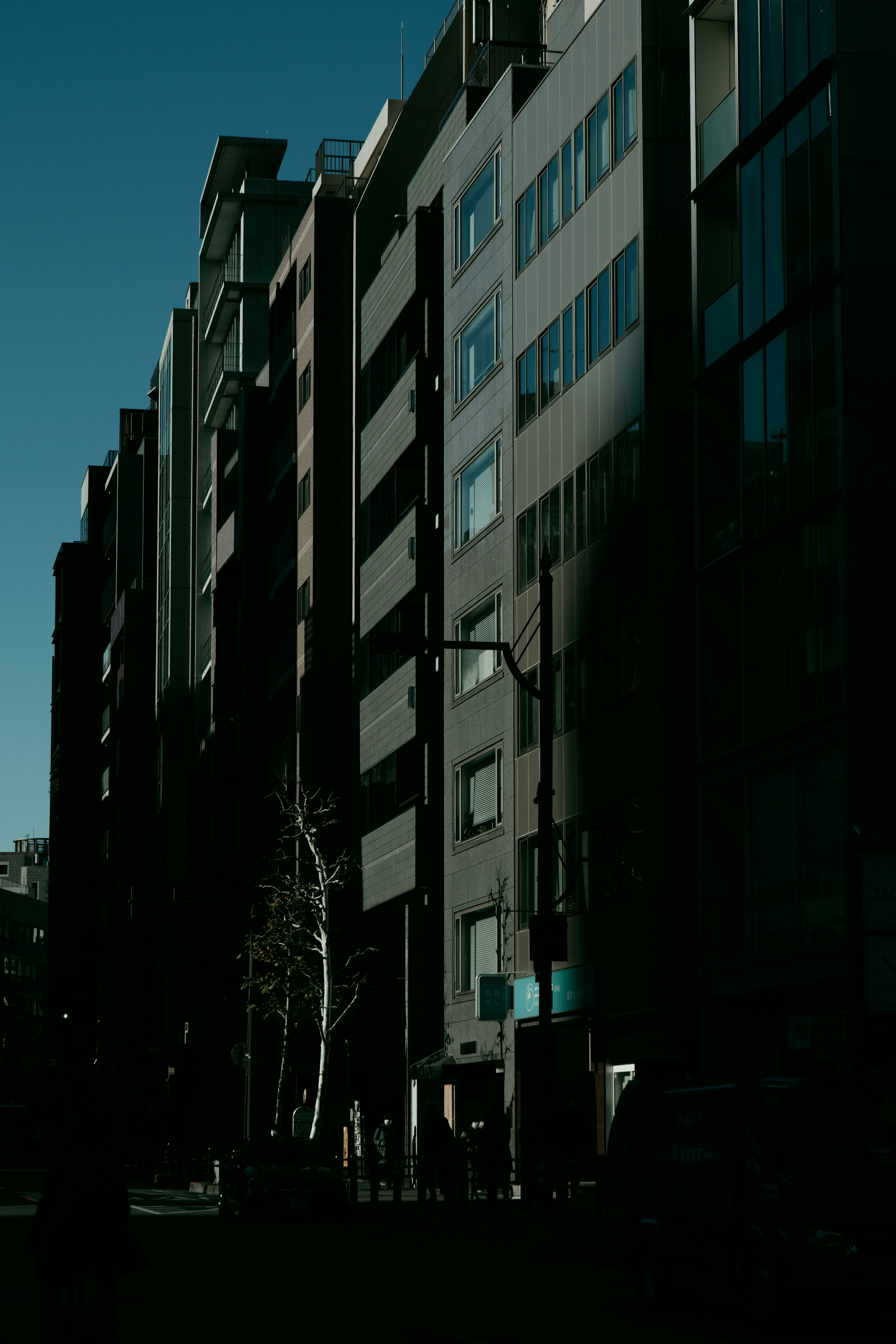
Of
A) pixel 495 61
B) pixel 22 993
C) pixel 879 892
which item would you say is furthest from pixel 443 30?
pixel 22 993

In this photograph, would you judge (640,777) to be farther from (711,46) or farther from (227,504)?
(227,504)

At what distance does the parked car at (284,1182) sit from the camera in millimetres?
33094

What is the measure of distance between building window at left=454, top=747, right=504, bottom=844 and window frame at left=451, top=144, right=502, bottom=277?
40.3ft

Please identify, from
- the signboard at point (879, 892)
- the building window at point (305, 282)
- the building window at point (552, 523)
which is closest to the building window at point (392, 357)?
the building window at point (305, 282)

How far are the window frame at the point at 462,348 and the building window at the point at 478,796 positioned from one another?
8925mm

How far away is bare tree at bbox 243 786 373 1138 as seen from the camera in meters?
48.7

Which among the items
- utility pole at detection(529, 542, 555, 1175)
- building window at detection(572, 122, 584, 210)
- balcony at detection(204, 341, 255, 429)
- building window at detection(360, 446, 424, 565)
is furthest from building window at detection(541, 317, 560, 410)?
balcony at detection(204, 341, 255, 429)

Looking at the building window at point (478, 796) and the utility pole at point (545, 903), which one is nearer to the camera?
the utility pole at point (545, 903)

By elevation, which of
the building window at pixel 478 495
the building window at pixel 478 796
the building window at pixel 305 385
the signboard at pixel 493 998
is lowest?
the signboard at pixel 493 998

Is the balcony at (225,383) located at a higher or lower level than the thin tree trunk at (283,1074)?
higher

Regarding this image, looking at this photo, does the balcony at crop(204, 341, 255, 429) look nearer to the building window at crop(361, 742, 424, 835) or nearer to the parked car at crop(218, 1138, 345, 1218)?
the building window at crop(361, 742, 424, 835)

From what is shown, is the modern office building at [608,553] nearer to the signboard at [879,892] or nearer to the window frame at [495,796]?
the window frame at [495,796]

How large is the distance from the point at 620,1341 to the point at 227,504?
226ft

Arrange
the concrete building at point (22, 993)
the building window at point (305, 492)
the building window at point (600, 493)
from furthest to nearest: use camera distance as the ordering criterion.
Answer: the concrete building at point (22, 993), the building window at point (305, 492), the building window at point (600, 493)
